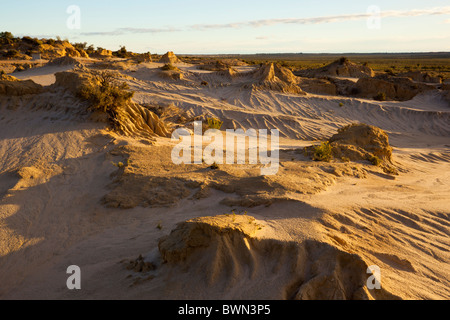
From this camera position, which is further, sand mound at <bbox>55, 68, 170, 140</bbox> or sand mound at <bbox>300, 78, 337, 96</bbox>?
sand mound at <bbox>300, 78, 337, 96</bbox>

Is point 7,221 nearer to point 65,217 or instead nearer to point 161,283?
point 65,217

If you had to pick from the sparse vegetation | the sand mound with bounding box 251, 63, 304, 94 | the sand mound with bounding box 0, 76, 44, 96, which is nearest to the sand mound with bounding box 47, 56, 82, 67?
the sand mound with bounding box 251, 63, 304, 94

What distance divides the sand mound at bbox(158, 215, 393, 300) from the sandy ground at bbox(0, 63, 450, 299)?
0.04 ft

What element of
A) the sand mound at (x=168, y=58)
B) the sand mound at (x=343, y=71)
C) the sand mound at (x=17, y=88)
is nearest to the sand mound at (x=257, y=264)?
the sand mound at (x=17, y=88)

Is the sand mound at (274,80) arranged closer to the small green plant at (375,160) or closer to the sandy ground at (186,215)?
the sandy ground at (186,215)

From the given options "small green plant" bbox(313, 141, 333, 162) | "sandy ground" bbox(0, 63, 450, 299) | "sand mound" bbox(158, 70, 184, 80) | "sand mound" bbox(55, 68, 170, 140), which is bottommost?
"sandy ground" bbox(0, 63, 450, 299)

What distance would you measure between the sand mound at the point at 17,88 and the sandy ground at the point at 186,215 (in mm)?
214

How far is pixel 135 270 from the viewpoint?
354cm

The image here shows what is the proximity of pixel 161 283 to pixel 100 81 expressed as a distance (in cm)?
691

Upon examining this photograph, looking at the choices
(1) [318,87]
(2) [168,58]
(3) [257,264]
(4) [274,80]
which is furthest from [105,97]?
(2) [168,58]

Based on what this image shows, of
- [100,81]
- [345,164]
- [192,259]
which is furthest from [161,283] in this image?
[100,81]

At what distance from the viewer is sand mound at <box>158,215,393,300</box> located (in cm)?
300

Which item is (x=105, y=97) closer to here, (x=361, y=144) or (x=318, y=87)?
(x=361, y=144)

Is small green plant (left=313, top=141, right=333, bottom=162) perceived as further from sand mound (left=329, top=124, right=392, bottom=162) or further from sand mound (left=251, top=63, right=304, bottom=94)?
sand mound (left=251, top=63, right=304, bottom=94)
